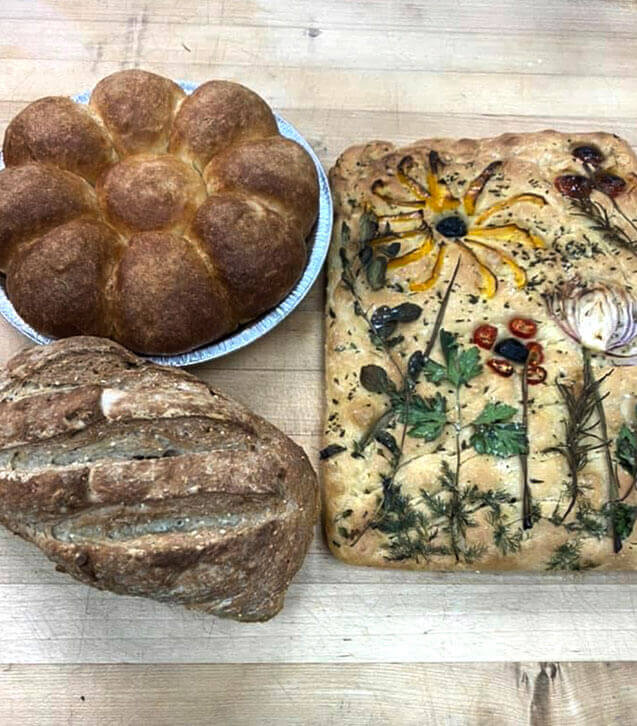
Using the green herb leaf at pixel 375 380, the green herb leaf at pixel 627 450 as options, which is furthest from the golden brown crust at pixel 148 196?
the green herb leaf at pixel 627 450

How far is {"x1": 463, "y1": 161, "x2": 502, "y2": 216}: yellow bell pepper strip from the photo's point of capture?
56.6 inches

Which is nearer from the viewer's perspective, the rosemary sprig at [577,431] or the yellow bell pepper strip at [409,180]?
the rosemary sprig at [577,431]

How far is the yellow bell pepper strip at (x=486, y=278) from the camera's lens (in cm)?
134

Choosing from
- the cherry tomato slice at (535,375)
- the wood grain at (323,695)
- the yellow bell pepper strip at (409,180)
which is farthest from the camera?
the yellow bell pepper strip at (409,180)

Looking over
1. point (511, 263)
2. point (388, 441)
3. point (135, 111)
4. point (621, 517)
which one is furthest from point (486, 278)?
point (135, 111)

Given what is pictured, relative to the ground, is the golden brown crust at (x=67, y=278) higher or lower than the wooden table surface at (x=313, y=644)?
higher

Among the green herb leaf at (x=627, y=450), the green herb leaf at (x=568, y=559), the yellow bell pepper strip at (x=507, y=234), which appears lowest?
the green herb leaf at (x=568, y=559)

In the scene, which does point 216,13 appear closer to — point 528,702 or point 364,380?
Result: point 364,380

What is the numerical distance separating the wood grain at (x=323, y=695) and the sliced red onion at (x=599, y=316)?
610mm

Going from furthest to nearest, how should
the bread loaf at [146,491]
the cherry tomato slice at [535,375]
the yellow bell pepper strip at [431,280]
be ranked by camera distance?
the yellow bell pepper strip at [431,280] → the cherry tomato slice at [535,375] → the bread loaf at [146,491]

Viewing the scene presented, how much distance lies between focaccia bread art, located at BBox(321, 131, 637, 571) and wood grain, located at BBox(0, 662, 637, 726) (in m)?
0.20

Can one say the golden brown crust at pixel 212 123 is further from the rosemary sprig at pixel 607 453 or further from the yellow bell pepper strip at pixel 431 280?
the rosemary sprig at pixel 607 453

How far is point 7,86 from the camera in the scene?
175cm

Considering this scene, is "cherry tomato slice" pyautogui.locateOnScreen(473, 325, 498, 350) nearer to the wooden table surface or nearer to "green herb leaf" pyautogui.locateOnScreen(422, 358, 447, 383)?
"green herb leaf" pyautogui.locateOnScreen(422, 358, 447, 383)
